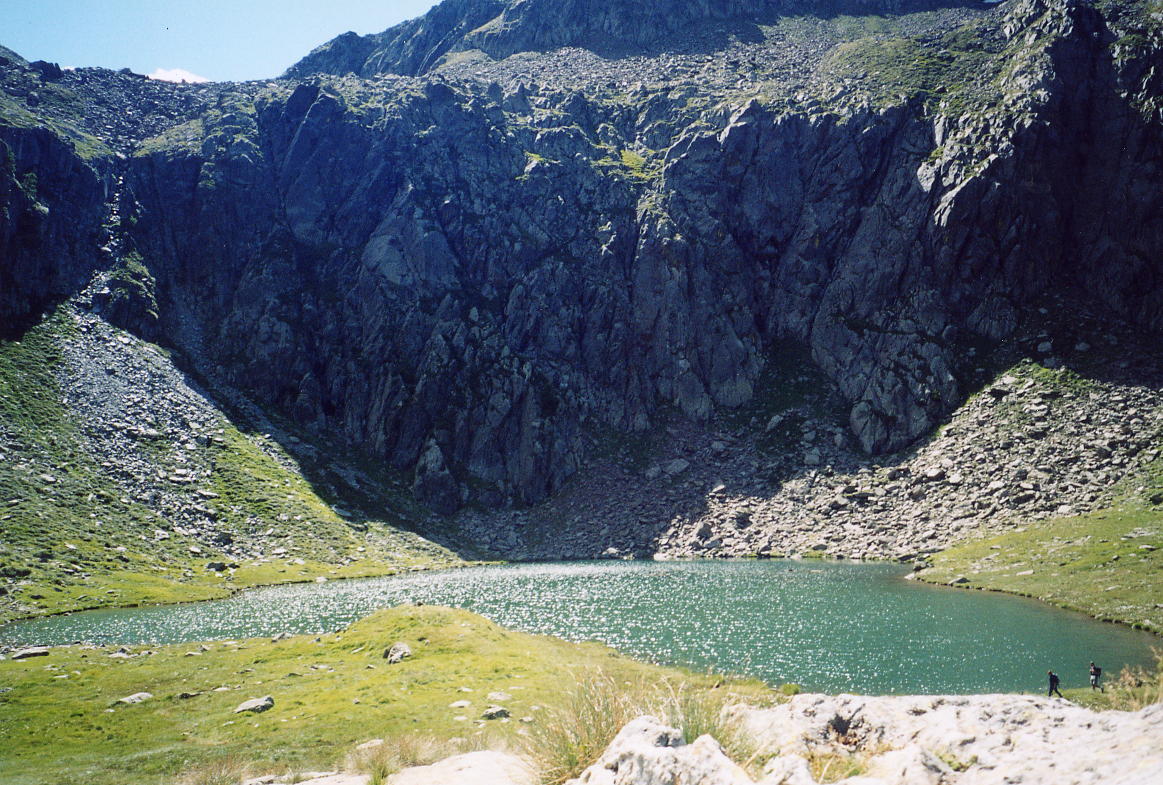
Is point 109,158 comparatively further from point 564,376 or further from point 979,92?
point 979,92

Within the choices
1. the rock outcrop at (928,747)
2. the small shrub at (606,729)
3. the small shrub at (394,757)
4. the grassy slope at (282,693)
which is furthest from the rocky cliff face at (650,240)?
the small shrub at (606,729)

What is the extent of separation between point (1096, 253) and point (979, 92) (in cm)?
4394

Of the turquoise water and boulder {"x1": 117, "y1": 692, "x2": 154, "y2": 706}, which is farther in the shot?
the turquoise water

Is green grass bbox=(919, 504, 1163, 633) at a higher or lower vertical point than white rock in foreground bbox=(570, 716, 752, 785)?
lower

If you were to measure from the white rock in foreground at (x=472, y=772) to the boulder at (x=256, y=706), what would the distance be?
15.1 m

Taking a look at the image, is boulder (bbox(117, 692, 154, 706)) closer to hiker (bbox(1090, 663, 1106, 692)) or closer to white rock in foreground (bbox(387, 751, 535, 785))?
white rock in foreground (bbox(387, 751, 535, 785))

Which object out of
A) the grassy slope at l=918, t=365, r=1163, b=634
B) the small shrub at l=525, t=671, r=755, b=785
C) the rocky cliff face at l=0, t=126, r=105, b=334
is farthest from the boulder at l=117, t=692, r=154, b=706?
the rocky cliff face at l=0, t=126, r=105, b=334

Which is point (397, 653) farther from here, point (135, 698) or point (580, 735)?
point (580, 735)

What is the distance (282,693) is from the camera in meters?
29.1

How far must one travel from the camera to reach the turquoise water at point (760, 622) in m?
35.2

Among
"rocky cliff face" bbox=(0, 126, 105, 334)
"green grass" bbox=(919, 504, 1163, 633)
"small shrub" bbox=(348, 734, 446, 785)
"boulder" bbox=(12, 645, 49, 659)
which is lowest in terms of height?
"green grass" bbox=(919, 504, 1163, 633)

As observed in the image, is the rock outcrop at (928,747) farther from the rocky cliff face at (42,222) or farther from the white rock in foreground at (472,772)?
the rocky cliff face at (42,222)

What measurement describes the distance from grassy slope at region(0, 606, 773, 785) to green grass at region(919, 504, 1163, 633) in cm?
3497

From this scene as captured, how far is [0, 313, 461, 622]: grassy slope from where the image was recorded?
66875 millimetres
